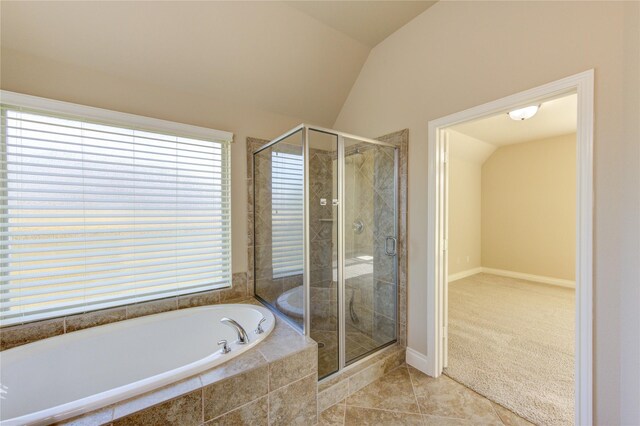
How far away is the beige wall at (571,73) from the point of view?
1.14 meters

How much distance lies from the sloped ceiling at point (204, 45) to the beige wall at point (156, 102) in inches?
2.5

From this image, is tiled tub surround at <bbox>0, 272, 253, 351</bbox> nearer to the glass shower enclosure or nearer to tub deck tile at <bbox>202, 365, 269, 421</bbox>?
the glass shower enclosure

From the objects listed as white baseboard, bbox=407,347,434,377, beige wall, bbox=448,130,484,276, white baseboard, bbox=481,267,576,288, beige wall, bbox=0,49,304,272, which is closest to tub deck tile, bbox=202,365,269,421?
beige wall, bbox=0,49,304,272

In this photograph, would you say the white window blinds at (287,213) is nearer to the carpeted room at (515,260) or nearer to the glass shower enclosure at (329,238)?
the glass shower enclosure at (329,238)

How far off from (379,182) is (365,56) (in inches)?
52.1

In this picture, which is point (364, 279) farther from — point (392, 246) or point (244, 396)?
point (244, 396)

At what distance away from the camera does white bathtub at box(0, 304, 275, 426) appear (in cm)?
119

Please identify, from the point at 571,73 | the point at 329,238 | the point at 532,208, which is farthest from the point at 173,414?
the point at 532,208

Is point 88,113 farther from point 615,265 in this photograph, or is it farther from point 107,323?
point 615,265

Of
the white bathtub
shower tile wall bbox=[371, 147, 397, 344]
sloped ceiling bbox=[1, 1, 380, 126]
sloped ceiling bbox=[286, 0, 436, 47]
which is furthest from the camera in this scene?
shower tile wall bbox=[371, 147, 397, 344]

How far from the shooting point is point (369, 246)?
2344 mm

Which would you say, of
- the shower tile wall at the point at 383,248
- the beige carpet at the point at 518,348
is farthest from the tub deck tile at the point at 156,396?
the beige carpet at the point at 518,348

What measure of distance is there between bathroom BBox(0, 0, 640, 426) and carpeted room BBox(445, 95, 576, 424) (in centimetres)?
18

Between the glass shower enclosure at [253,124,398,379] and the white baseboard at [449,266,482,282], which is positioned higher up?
the glass shower enclosure at [253,124,398,379]
